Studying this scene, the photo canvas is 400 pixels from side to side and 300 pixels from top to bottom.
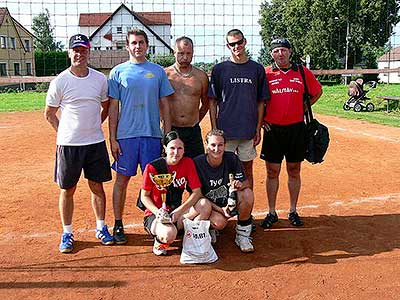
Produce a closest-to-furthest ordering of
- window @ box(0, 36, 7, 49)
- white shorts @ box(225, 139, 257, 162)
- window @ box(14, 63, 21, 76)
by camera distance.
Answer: white shorts @ box(225, 139, 257, 162) → window @ box(14, 63, 21, 76) → window @ box(0, 36, 7, 49)

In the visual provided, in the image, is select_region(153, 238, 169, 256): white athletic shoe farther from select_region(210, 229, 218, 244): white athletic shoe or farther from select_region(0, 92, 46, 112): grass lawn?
select_region(0, 92, 46, 112): grass lawn

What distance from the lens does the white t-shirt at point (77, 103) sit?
178 inches

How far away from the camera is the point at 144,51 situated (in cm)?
474

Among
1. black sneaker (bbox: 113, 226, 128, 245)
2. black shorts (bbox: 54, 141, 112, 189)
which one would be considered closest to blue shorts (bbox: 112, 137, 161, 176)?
black shorts (bbox: 54, 141, 112, 189)

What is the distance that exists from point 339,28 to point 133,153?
35.6m

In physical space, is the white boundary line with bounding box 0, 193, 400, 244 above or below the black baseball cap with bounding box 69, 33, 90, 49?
below

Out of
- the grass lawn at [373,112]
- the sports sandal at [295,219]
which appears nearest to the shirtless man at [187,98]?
the sports sandal at [295,219]

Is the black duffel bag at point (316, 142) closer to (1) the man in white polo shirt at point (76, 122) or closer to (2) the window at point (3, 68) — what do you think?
(1) the man in white polo shirt at point (76, 122)

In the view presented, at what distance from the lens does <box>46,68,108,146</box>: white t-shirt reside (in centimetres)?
451

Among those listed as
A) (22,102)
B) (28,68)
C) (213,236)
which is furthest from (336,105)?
(213,236)

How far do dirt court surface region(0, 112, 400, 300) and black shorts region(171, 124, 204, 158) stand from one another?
941 millimetres

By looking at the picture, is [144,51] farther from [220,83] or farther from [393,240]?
[393,240]

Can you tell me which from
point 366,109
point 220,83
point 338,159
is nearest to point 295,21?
point 366,109

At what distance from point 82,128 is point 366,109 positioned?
1569cm
